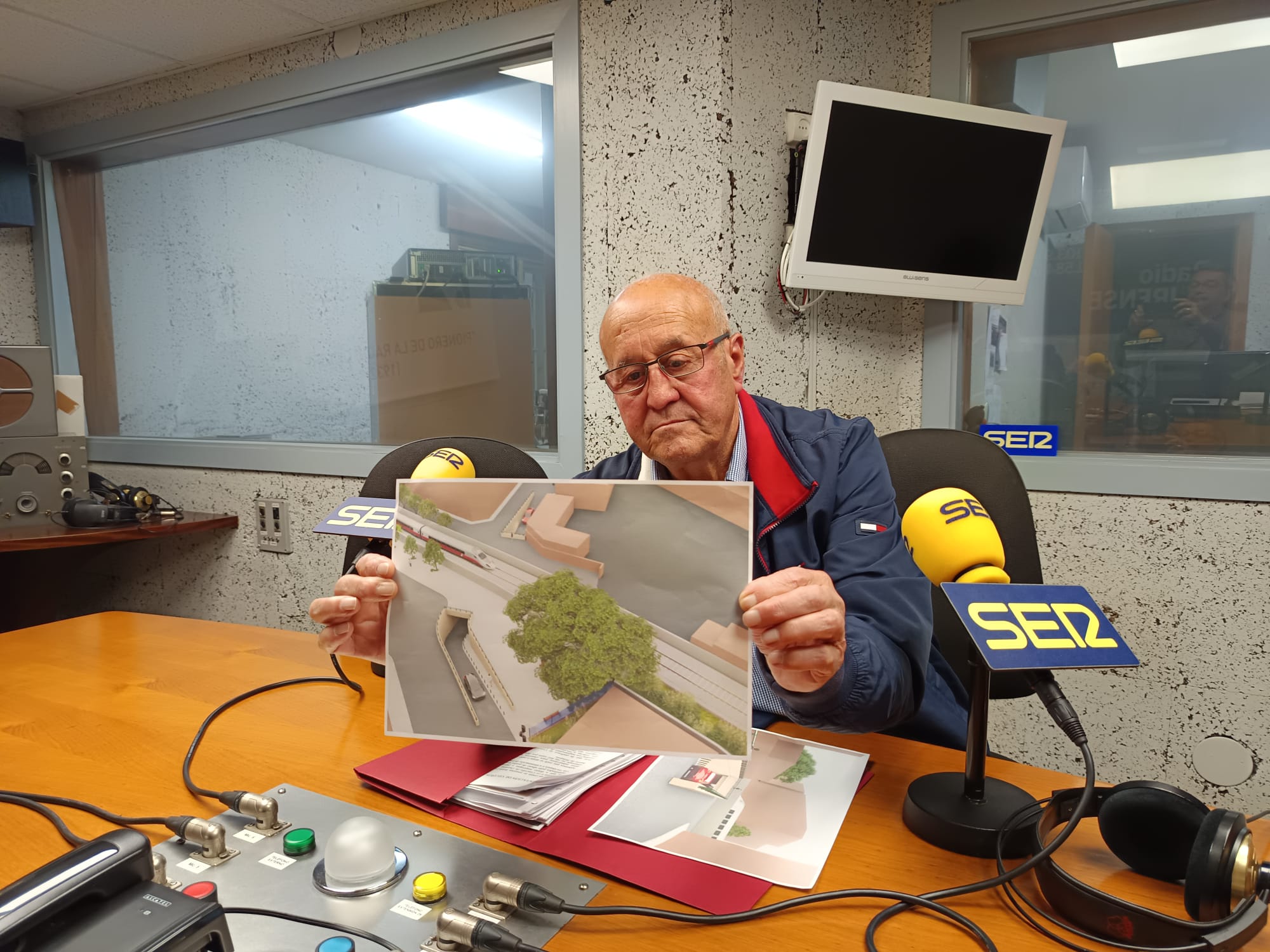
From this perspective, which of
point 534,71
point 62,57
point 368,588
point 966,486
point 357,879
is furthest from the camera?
point 62,57

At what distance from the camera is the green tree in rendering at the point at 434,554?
800 millimetres

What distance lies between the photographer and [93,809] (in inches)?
34.3

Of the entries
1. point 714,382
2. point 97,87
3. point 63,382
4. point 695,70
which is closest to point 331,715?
point 714,382

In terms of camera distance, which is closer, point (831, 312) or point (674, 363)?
point (674, 363)

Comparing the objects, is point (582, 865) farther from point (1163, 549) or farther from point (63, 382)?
point (63, 382)

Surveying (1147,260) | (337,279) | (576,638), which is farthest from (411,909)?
(337,279)

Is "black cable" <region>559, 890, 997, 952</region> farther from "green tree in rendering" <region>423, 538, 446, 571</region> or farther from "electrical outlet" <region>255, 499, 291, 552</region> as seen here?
"electrical outlet" <region>255, 499, 291, 552</region>

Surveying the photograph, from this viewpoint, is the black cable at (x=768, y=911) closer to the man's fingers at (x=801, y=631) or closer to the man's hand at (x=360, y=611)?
the man's fingers at (x=801, y=631)

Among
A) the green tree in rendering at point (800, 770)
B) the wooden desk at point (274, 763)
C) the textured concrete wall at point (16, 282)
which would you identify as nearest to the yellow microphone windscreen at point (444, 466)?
the wooden desk at point (274, 763)

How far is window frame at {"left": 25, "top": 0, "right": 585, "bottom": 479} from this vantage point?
2242 millimetres

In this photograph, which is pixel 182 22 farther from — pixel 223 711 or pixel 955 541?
pixel 955 541

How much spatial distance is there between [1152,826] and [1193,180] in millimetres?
1947

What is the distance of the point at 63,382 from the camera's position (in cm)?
291

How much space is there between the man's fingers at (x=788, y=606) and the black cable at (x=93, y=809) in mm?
628
